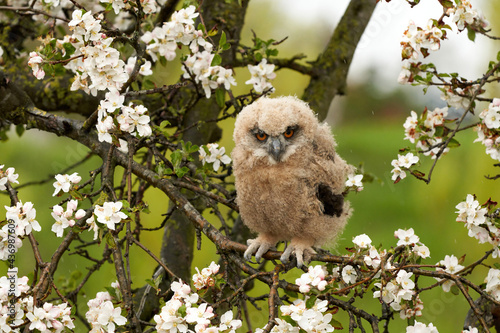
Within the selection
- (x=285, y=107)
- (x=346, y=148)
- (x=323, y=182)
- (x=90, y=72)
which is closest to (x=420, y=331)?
(x=323, y=182)

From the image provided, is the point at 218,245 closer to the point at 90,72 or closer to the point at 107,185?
the point at 107,185

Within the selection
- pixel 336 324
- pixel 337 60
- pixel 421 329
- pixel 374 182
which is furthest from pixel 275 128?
pixel 374 182

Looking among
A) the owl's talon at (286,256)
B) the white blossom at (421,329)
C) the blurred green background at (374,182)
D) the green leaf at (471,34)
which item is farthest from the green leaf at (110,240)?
the blurred green background at (374,182)

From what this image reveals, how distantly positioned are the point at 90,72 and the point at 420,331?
133cm

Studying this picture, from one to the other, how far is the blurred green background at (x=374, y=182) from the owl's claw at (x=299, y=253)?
10.1 feet

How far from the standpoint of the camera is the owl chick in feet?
6.50

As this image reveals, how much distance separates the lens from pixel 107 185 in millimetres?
1865

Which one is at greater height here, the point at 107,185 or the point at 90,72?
the point at 90,72

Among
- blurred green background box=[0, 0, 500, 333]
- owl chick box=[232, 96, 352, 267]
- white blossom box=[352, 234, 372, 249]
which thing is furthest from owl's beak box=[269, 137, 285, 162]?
blurred green background box=[0, 0, 500, 333]

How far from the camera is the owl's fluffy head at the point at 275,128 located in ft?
6.41

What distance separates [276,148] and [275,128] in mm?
71

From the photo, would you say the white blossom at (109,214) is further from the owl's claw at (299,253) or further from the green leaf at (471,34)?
the green leaf at (471,34)

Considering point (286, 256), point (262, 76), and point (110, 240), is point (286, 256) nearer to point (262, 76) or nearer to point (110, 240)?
point (110, 240)

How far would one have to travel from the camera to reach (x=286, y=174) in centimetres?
200
